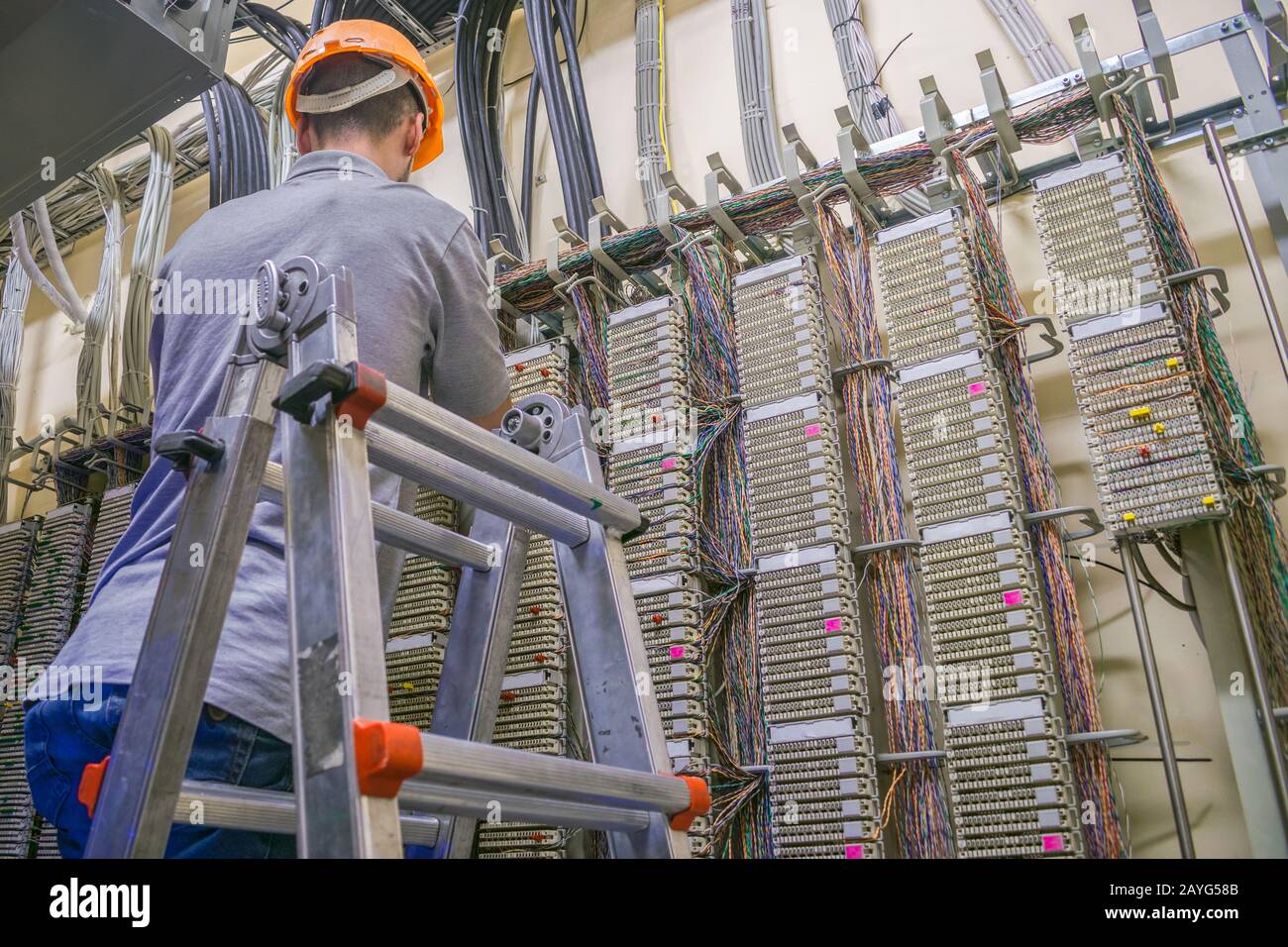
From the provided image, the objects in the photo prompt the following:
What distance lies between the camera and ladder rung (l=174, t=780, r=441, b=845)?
1101 mm

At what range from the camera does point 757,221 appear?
2.47m

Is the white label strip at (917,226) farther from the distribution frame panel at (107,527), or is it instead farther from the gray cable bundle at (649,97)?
the distribution frame panel at (107,527)

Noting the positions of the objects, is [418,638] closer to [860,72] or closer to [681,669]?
[681,669]

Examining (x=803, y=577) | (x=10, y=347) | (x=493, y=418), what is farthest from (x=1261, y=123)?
(x=10, y=347)

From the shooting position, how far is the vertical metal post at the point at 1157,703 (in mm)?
1734

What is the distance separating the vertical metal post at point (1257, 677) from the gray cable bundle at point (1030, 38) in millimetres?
1250

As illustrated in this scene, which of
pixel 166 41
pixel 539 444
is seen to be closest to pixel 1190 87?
pixel 539 444

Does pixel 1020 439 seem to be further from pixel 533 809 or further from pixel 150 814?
pixel 150 814

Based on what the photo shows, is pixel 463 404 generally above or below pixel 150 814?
above

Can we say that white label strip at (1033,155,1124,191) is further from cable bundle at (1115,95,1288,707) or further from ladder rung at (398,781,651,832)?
ladder rung at (398,781,651,832)

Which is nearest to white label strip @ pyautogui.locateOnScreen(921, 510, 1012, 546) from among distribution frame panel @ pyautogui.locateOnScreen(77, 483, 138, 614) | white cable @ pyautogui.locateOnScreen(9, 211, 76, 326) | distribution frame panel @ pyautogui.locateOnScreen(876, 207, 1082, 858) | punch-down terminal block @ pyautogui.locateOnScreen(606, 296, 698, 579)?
distribution frame panel @ pyautogui.locateOnScreen(876, 207, 1082, 858)

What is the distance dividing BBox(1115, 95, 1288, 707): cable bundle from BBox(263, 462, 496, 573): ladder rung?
131 centimetres

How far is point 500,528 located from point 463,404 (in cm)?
20
